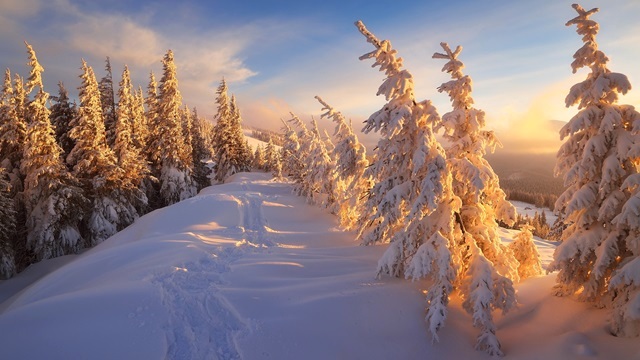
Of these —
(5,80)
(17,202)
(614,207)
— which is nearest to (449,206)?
(614,207)

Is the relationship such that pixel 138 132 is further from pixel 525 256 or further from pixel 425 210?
pixel 525 256

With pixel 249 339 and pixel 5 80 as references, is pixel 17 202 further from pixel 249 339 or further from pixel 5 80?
pixel 249 339

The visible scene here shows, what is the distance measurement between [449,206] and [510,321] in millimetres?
3834

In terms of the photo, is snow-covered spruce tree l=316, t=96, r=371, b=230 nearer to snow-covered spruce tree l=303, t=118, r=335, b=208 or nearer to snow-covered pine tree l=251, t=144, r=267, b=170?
snow-covered spruce tree l=303, t=118, r=335, b=208

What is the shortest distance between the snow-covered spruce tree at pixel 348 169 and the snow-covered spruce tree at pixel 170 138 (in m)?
20.9

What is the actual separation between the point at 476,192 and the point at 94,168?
2865 centimetres

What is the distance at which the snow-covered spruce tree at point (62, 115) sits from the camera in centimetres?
2931

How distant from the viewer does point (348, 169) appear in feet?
58.2

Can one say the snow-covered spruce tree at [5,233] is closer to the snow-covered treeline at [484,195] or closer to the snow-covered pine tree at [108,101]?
the snow-covered pine tree at [108,101]

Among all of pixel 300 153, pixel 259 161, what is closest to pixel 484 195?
pixel 300 153

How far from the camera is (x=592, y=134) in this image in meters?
8.49

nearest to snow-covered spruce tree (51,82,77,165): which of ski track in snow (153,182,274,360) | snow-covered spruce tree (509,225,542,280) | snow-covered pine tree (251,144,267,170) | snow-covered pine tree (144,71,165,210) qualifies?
snow-covered pine tree (144,71,165,210)

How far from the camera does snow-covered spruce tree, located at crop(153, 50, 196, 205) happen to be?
117 ft

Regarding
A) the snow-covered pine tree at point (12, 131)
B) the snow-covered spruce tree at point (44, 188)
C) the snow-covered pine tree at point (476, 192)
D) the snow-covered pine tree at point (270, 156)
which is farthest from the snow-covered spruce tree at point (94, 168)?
the snow-covered pine tree at point (270, 156)
